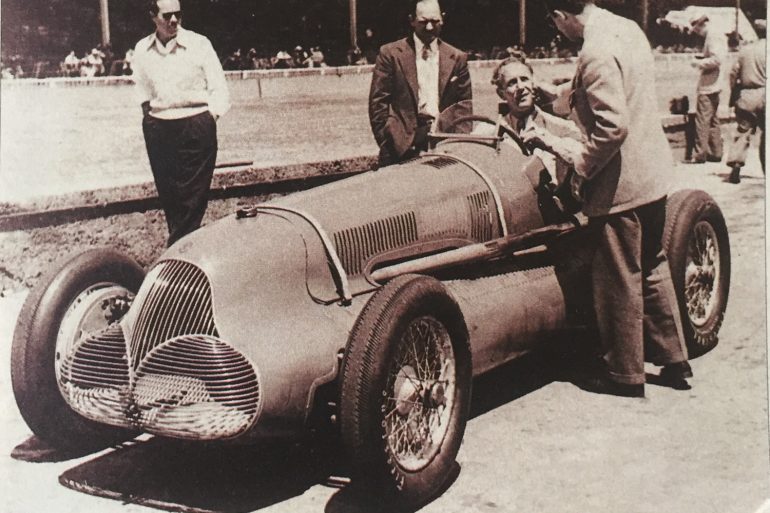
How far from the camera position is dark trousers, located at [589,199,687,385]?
15.7ft

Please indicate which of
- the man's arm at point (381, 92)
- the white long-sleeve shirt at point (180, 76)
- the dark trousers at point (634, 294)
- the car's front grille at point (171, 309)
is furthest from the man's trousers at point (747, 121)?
the car's front grille at point (171, 309)

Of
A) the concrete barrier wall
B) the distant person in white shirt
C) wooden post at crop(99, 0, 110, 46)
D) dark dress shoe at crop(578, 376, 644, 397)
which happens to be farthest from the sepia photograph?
the concrete barrier wall

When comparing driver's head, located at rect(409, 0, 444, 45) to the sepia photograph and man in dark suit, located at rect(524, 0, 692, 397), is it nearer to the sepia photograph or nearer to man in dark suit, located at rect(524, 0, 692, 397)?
the sepia photograph

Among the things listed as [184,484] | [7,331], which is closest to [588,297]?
[184,484]

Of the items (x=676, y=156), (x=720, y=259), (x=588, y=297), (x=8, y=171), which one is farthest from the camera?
(x=676, y=156)

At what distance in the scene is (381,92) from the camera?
6.41 meters

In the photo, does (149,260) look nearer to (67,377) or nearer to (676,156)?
(67,377)

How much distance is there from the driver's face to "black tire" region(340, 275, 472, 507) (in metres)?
1.61

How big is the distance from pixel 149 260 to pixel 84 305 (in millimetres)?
2763

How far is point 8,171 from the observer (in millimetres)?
6617

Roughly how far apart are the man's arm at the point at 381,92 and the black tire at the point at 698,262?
6.16ft

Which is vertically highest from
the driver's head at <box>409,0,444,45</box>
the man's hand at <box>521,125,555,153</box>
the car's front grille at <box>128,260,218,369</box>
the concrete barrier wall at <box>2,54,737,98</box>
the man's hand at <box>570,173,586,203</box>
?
the driver's head at <box>409,0,444,45</box>

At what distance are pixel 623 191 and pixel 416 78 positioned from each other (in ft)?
6.58

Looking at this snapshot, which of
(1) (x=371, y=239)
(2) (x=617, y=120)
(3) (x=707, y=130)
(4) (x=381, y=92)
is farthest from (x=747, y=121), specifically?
(1) (x=371, y=239)
